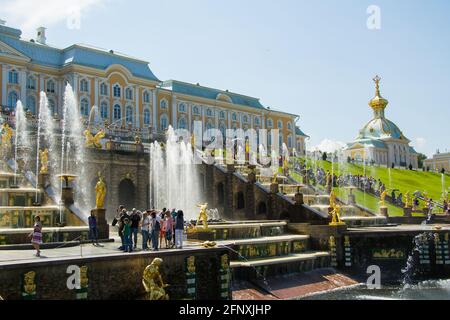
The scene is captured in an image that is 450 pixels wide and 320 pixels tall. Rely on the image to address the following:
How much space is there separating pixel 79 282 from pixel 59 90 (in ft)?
146

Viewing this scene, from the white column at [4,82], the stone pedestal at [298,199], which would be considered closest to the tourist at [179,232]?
the stone pedestal at [298,199]

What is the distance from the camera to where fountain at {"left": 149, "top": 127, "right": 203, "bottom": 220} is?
32750 mm

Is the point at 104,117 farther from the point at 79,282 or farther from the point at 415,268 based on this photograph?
the point at 79,282

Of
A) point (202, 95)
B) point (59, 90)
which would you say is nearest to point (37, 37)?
point (59, 90)

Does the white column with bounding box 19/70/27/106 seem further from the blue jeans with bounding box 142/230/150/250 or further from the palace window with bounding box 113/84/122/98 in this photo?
the blue jeans with bounding box 142/230/150/250

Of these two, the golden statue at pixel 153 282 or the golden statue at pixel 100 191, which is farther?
the golden statue at pixel 100 191

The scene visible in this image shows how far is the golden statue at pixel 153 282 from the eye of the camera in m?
12.7

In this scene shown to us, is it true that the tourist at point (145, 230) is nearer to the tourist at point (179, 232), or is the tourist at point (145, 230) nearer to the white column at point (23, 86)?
the tourist at point (179, 232)

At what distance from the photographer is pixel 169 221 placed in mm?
17031

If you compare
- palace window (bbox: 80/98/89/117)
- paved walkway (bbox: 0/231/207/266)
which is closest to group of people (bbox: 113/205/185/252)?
paved walkway (bbox: 0/231/207/266)

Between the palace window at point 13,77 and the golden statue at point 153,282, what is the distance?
41.8 meters

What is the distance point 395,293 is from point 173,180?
54.8ft

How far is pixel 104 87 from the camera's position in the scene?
184 feet

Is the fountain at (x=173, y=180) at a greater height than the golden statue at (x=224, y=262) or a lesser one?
greater
